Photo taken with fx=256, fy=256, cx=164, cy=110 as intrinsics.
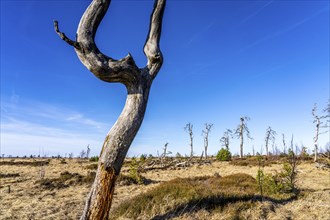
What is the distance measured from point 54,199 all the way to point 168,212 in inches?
235

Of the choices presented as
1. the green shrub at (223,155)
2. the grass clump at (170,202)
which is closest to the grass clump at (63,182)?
the grass clump at (170,202)

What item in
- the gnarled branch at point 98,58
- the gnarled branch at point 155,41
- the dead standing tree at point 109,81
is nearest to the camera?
the dead standing tree at point 109,81

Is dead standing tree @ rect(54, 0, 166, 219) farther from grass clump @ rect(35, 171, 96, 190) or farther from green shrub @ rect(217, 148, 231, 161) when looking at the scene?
green shrub @ rect(217, 148, 231, 161)

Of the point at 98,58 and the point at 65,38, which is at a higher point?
the point at 65,38

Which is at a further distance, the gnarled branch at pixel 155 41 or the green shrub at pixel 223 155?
the green shrub at pixel 223 155

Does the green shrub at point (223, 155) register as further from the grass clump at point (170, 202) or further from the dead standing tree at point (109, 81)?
the dead standing tree at point (109, 81)

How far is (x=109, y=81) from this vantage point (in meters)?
5.55

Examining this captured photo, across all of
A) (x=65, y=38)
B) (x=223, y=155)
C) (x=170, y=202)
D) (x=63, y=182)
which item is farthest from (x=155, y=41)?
(x=223, y=155)

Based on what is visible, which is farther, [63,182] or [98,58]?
[63,182]

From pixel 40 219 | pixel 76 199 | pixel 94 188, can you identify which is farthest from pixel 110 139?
pixel 76 199

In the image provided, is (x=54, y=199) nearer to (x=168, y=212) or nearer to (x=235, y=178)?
(x=168, y=212)

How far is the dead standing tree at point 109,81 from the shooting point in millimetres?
5027

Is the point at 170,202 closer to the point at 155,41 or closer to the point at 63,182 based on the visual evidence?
the point at 155,41

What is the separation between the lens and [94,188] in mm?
5070
